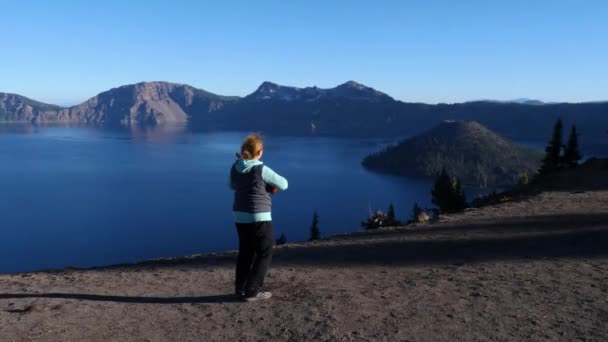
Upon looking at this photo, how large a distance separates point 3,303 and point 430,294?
6.97 m

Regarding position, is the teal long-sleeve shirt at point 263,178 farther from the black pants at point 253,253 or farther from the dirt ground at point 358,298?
the dirt ground at point 358,298

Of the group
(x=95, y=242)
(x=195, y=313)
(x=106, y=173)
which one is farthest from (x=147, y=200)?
(x=195, y=313)

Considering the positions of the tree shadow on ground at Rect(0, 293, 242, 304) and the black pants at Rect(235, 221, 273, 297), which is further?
the tree shadow on ground at Rect(0, 293, 242, 304)

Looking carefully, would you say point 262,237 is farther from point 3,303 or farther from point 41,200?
point 41,200

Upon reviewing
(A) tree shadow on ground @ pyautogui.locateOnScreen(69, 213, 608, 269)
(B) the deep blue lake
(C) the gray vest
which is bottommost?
(B) the deep blue lake

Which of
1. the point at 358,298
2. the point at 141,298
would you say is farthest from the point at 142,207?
the point at 358,298

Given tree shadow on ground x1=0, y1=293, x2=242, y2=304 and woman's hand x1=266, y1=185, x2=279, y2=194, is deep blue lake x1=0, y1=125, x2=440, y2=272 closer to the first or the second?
tree shadow on ground x1=0, y1=293, x2=242, y2=304

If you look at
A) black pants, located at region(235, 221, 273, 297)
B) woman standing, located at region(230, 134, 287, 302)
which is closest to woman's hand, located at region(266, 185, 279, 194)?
woman standing, located at region(230, 134, 287, 302)

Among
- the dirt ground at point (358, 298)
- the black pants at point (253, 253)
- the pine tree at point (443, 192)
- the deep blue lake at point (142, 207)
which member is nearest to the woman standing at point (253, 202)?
the black pants at point (253, 253)

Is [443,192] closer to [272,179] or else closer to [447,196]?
[447,196]

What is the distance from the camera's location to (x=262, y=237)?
7.48 metres

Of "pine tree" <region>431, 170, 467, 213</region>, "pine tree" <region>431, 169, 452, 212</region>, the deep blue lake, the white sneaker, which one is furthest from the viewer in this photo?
the deep blue lake

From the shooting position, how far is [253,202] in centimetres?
732

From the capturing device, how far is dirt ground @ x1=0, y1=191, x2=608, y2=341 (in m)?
A: 6.50
